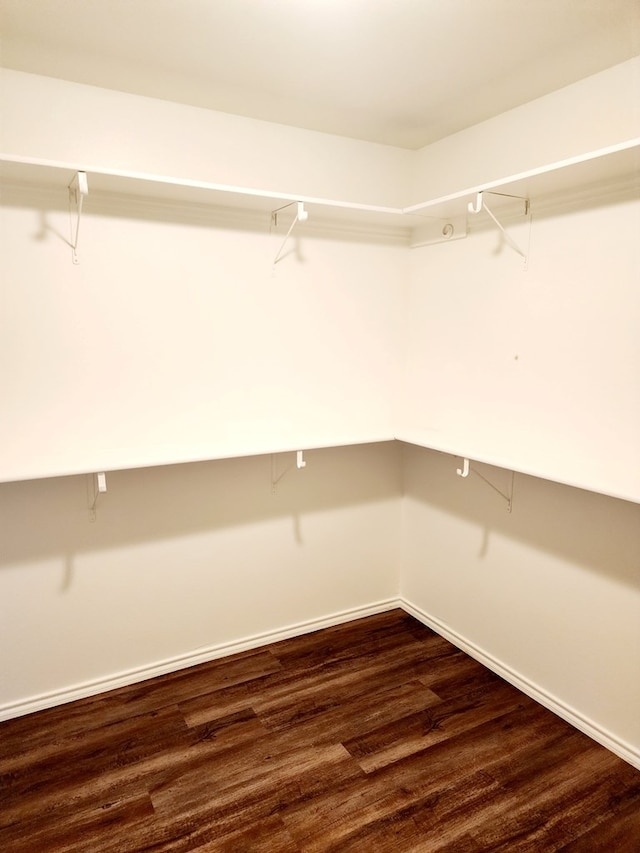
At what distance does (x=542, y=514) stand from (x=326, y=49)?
2.01 meters

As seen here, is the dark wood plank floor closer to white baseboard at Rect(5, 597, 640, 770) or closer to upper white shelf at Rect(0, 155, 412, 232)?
white baseboard at Rect(5, 597, 640, 770)

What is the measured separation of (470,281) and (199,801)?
8.04ft

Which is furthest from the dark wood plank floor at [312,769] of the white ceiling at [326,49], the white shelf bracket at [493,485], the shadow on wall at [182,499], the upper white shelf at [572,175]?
the white ceiling at [326,49]

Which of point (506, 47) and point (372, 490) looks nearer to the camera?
point (506, 47)

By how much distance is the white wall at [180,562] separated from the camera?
2.36 meters

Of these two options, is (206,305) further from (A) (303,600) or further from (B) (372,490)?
(A) (303,600)

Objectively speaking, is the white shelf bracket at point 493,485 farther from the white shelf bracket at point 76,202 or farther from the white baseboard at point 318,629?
the white shelf bracket at point 76,202

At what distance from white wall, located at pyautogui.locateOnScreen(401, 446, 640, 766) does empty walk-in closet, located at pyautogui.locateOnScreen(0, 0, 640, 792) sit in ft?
0.04

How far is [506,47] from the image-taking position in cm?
193

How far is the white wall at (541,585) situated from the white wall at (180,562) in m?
0.36

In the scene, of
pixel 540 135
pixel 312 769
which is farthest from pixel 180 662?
pixel 540 135

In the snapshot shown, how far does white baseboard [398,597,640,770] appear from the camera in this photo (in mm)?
2141

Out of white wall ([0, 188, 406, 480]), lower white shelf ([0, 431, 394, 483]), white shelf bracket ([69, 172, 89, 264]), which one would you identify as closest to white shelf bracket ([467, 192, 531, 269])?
white wall ([0, 188, 406, 480])

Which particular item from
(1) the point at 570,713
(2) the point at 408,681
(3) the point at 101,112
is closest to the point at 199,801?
(2) the point at 408,681
